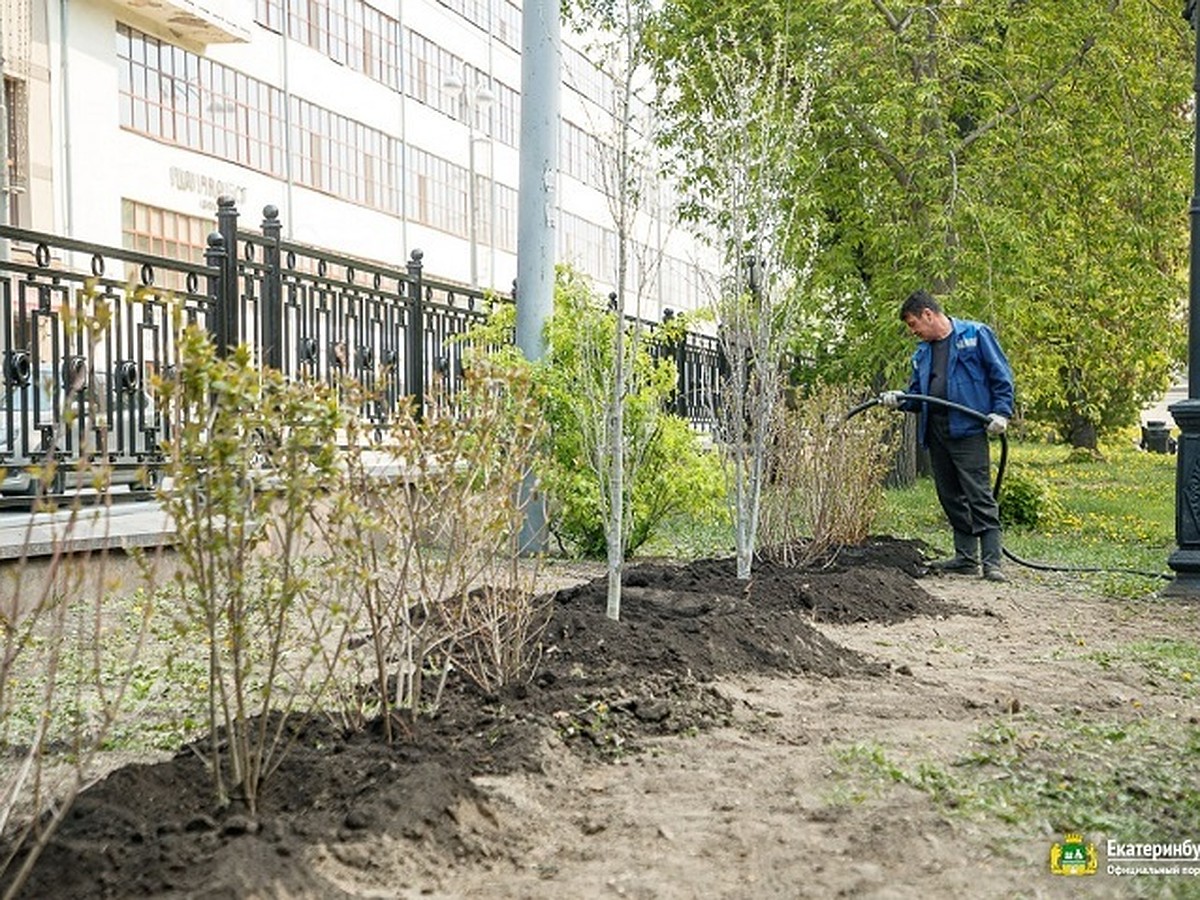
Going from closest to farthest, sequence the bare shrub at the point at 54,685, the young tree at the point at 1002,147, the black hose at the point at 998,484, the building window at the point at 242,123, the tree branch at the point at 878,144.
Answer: the bare shrub at the point at 54,685 < the black hose at the point at 998,484 < the young tree at the point at 1002,147 < the tree branch at the point at 878,144 < the building window at the point at 242,123

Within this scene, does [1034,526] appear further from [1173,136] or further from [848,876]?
[848,876]

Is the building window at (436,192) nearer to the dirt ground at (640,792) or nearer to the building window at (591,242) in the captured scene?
the building window at (591,242)

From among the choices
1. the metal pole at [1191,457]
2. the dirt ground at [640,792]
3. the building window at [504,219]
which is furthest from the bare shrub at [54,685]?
the building window at [504,219]

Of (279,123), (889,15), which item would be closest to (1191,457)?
(889,15)

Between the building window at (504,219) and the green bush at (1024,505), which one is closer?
the green bush at (1024,505)

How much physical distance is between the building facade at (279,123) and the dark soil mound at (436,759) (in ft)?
51.7

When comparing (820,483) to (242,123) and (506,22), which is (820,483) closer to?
(242,123)

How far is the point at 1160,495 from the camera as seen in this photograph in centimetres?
1970

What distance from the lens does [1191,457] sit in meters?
8.89

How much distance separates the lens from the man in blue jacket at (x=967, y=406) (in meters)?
10.2

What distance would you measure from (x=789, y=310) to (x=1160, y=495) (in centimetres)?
1255

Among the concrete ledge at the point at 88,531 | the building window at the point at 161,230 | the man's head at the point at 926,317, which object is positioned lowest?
the concrete ledge at the point at 88,531

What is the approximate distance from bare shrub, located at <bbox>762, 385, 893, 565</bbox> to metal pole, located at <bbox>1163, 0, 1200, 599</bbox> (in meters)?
2.08

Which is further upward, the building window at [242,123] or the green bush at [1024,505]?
the building window at [242,123]
